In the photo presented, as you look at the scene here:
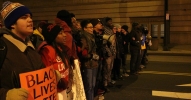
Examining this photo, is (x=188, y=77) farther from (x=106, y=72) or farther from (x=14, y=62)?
(x=14, y=62)

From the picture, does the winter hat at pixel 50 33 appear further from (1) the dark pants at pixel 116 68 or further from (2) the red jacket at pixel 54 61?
(1) the dark pants at pixel 116 68

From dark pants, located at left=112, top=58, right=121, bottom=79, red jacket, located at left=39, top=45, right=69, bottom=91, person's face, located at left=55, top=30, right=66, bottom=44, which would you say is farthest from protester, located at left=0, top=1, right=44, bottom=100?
dark pants, located at left=112, top=58, right=121, bottom=79

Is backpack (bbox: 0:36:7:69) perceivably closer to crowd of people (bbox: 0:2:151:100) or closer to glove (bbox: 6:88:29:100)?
A: crowd of people (bbox: 0:2:151:100)

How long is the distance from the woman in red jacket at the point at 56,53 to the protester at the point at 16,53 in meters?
0.56

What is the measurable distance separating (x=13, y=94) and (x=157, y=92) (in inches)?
212

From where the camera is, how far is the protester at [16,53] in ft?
5.85

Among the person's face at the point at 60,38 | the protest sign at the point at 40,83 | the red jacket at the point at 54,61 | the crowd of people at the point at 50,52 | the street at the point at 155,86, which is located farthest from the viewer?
the street at the point at 155,86

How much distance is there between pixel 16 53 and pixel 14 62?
82 mm

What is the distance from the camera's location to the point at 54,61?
9.12ft

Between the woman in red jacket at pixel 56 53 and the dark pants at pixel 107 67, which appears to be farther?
the dark pants at pixel 107 67

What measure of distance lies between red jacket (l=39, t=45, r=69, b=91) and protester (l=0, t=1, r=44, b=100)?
53 cm

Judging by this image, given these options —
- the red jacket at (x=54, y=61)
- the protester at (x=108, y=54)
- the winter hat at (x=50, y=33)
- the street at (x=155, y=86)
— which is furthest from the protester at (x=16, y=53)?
the protester at (x=108, y=54)

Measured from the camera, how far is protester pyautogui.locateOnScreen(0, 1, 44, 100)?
1783 mm

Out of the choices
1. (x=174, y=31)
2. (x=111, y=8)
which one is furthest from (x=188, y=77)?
(x=111, y=8)
